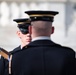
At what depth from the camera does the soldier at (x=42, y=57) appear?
2.68 meters

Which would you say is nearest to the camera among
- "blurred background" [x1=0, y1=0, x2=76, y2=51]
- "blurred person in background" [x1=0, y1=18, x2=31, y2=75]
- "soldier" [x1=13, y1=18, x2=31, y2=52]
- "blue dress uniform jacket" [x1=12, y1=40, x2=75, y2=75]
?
"blue dress uniform jacket" [x1=12, y1=40, x2=75, y2=75]

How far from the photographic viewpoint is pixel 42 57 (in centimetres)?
269

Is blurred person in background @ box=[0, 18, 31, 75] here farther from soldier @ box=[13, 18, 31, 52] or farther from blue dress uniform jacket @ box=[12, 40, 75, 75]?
blue dress uniform jacket @ box=[12, 40, 75, 75]

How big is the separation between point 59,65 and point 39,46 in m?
0.16

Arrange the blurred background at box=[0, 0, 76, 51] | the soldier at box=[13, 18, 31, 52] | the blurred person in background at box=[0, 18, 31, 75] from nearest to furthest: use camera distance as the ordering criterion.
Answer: the blurred person in background at box=[0, 18, 31, 75] → the soldier at box=[13, 18, 31, 52] → the blurred background at box=[0, 0, 76, 51]

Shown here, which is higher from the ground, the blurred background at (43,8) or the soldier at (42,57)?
the soldier at (42,57)

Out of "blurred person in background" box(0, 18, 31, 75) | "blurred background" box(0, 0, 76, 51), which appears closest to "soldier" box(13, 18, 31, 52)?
"blurred person in background" box(0, 18, 31, 75)

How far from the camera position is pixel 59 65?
8.80 feet

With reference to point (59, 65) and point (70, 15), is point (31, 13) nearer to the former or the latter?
point (59, 65)

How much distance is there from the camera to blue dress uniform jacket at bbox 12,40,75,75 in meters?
2.67

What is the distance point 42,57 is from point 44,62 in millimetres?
30

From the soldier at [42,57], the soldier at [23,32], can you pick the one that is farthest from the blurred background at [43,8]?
the soldier at [42,57]

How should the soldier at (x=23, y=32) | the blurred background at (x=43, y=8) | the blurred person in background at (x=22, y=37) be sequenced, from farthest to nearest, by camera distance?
the blurred background at (x=43, y=8), the soldier at (x=23, y=32), the blurred person in background at (x=22, y=37)

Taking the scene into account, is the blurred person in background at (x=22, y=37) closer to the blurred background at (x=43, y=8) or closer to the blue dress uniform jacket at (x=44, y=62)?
the blue dress uniform jacket at (x=44, y=62)
